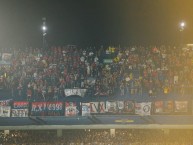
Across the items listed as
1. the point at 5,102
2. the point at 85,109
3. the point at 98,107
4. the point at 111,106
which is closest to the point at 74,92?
the point at 85,109

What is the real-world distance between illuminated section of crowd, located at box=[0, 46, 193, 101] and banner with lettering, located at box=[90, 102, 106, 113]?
58.1 inches

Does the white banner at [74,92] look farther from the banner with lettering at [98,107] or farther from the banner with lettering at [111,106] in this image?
the banner with lettering at [111,106]

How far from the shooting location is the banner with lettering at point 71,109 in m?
31.4

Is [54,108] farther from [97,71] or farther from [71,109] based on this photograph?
[97,71]

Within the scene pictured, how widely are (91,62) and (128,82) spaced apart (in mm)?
5077

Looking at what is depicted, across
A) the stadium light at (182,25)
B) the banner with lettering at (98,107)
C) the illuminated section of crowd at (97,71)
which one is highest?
the stadium light at (182,25)

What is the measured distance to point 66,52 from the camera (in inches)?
1476

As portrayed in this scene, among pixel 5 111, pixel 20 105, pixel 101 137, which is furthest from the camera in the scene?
pixel 101 137

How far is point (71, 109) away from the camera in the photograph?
31.6 metres

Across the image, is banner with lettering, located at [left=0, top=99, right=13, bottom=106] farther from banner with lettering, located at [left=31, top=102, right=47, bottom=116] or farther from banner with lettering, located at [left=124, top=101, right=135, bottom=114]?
banner with lettering, located at [left=124, top=101, right=135, bottom=114]

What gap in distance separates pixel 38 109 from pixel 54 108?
1.30 meters

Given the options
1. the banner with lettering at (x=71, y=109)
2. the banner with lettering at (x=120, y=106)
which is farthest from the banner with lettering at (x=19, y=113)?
the banner with lettering at (x=120, y=106)

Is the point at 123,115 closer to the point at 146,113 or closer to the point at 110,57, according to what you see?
the point at 146,113

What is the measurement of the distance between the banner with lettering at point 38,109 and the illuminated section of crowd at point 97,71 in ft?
2.23
